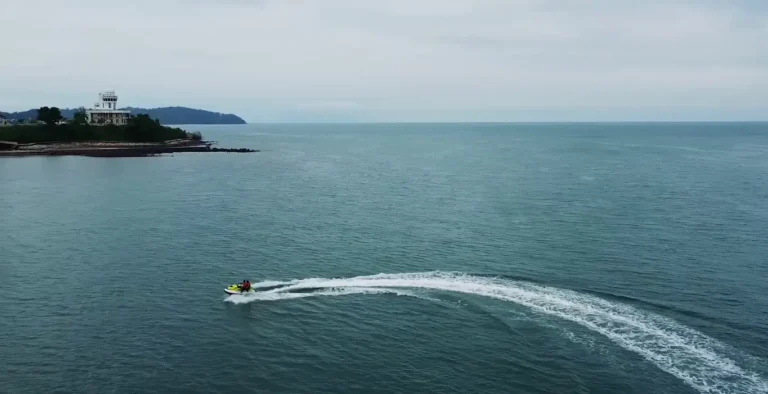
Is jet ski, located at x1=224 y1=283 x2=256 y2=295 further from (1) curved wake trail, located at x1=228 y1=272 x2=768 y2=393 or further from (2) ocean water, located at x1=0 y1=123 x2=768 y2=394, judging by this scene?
(2) ocean water, located at x1=0 y1=123 x2=768 y2=394

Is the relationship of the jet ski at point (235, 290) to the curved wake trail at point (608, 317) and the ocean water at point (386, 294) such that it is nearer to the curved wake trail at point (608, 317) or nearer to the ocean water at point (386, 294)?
the curved wake trail at point (608, 317)

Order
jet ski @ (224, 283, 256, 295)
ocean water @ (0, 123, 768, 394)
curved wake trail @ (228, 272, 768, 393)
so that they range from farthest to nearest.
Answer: jet ski @ (224, 283, 256, 295), ocean water @ (0, 123, 768, 394), curved wake trail @ (228, 272, 768, 393)

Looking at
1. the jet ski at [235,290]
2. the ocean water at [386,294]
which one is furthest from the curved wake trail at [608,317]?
the jet ski at [235,290]

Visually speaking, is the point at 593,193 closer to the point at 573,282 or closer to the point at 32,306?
the point at 573,282

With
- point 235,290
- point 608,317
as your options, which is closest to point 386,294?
point 235,290

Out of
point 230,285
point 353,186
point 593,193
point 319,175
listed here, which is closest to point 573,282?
point 230,285

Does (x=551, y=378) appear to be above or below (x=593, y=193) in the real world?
below

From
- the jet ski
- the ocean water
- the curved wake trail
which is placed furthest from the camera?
the jet ski

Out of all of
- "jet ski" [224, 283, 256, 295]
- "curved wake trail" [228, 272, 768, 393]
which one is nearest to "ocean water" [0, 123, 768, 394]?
"curved wake trail" [228, 272, 768, 393]
